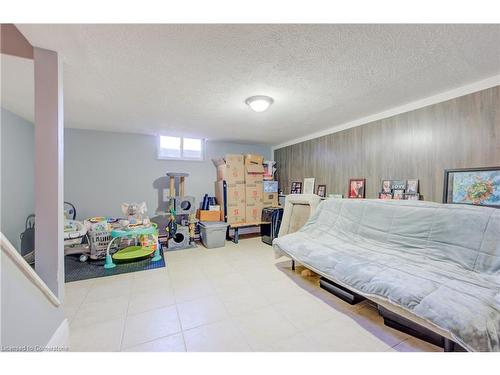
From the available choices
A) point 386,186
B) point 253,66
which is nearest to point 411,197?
point 386,186

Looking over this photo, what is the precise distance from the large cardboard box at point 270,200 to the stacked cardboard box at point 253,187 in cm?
12

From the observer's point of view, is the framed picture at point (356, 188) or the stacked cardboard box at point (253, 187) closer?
the framed picture at point (356, 188)

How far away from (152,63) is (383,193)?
314cm

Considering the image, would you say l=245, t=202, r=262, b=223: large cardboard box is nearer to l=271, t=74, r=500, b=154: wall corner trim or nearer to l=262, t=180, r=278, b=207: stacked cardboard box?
l=262, t=180, r=278, b=207: stacked cardboard box

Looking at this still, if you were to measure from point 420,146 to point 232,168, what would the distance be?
3095 millimetres

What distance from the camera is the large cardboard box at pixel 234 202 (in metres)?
4.32

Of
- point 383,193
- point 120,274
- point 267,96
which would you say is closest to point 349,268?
point 383,193

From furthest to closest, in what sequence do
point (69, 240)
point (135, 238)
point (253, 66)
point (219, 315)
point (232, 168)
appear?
point (232, 168)
point (135, 238)
point (69, 240)
point (219, 315)
point (253, 66)

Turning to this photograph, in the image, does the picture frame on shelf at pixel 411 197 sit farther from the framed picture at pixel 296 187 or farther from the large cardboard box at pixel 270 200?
the large cardboard box at pixel 270 200

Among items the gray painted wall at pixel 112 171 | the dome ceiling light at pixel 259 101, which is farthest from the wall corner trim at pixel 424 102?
the gray painted wall at pixel 112 171

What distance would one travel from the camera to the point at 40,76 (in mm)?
1498

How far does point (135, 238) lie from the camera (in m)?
3.77

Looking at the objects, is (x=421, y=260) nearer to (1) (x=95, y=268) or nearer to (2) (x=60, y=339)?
(2) (x=60, y=339)

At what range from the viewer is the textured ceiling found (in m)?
1.36
